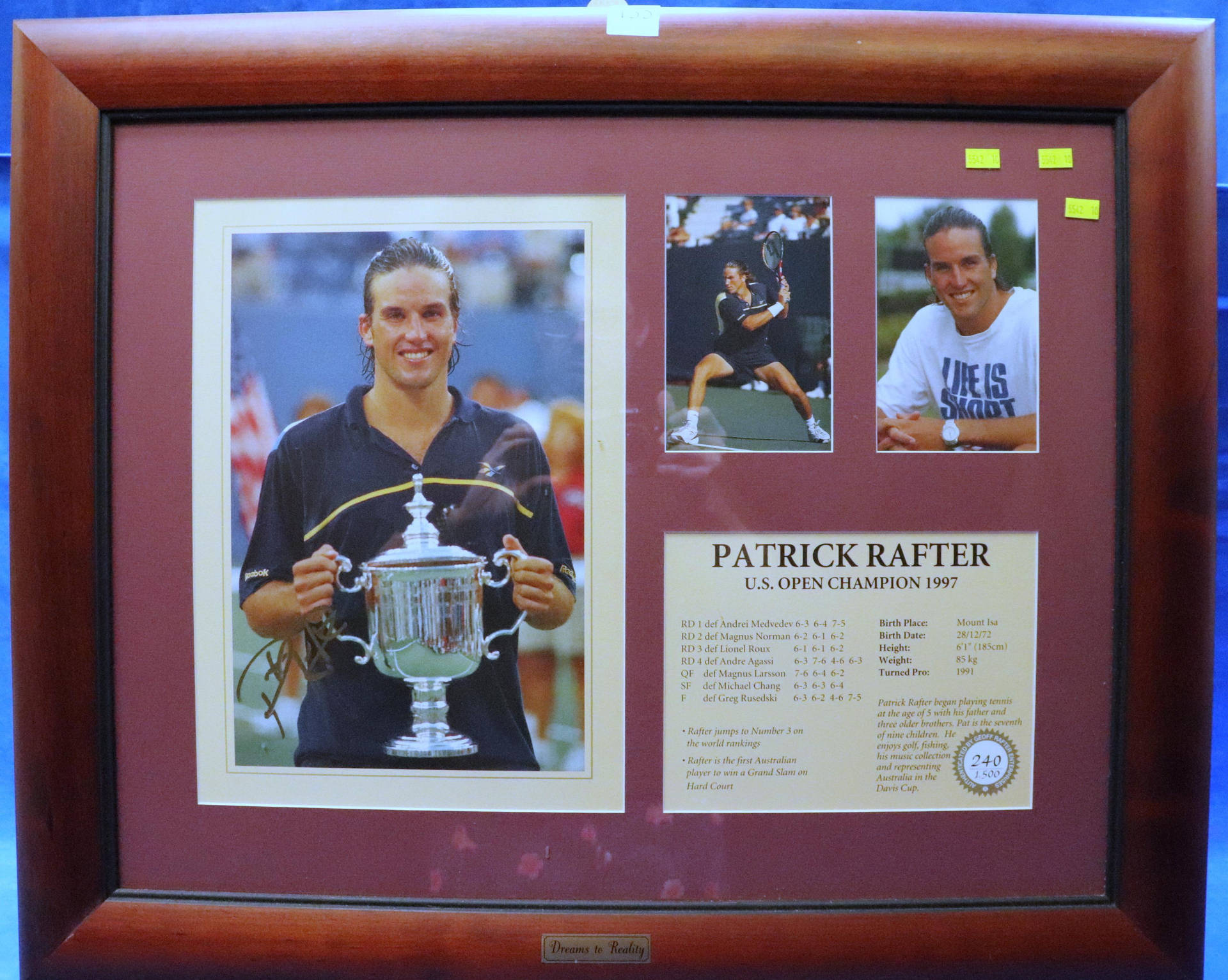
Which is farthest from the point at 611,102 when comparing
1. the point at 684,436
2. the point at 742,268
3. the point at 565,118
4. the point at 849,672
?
the point at 849,672

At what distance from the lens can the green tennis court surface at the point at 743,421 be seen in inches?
30.8

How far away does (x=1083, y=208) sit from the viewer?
2.60ft

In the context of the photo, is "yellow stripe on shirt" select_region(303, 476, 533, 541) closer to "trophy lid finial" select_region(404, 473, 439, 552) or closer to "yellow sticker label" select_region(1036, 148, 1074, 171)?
"trophy lid finial" select_region(404, 473, 439, 552)

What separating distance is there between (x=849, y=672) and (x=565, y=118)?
559 millimetres

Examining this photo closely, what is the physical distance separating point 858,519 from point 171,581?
625 mm

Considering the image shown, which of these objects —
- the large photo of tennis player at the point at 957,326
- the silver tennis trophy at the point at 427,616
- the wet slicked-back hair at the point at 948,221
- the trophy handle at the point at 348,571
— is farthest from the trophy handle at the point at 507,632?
the wet slicked-back hair at the point at 948,221

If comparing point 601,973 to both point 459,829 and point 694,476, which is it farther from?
point 694,476

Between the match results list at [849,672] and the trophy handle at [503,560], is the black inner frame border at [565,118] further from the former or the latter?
the trophy handle at [503,560]

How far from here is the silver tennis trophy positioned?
791 millimetres

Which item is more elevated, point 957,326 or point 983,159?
point 983,159

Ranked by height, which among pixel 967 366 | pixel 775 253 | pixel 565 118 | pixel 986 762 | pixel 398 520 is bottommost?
pixel 986 762

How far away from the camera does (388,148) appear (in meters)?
0.78

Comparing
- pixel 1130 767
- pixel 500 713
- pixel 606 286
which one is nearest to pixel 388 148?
pixel 606 286

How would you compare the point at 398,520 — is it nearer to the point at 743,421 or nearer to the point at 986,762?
the point at 743,421
